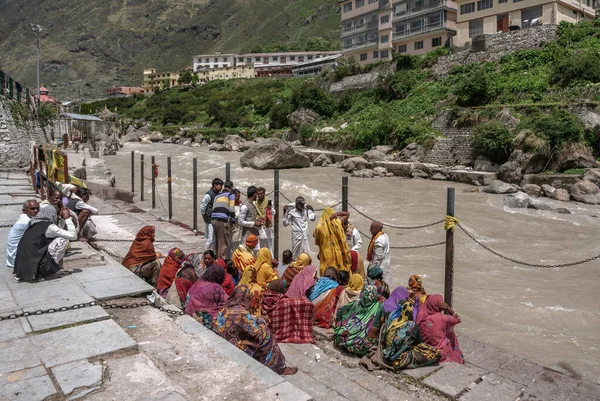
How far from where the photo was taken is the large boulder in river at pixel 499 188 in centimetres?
1980

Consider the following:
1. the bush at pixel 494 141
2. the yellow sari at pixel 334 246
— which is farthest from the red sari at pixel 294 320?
the bush at pixel 494 141

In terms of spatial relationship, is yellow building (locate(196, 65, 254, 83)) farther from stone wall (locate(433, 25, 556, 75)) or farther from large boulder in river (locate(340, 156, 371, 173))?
large boulder in river (locate(340, 156, 371, 173))

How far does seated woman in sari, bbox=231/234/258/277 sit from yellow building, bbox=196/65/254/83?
94301 millimetres

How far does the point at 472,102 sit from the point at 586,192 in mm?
12205

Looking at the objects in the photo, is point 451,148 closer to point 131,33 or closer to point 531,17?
point 531,17

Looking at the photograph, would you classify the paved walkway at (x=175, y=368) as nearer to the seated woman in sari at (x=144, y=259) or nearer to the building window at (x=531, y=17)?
the seated woman in sari at (x=144, y=259)

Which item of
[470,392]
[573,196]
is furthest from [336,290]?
[573,196]

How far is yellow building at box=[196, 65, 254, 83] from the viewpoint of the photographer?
100 meters

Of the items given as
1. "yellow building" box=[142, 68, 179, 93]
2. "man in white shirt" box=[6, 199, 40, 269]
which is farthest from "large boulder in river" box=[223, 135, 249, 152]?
"yellow building" box=[142, 68, 179, 93]

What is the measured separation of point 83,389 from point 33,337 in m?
1.28

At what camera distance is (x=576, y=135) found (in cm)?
2164

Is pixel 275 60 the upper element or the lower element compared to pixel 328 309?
upper

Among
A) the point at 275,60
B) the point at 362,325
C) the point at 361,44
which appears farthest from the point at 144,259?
the point at 275,60

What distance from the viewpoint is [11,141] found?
19703mm
